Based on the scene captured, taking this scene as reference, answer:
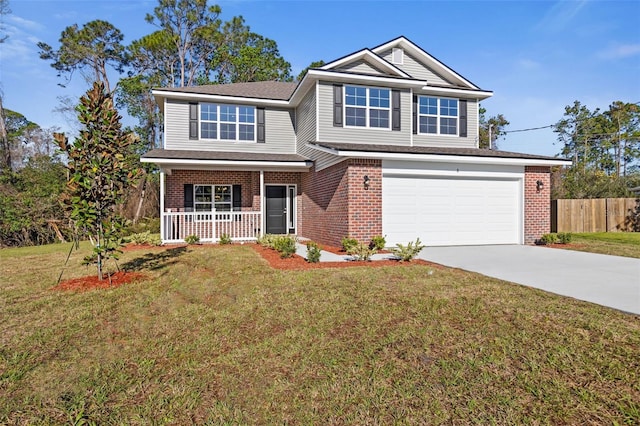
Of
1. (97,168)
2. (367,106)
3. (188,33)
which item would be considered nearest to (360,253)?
(97,168)

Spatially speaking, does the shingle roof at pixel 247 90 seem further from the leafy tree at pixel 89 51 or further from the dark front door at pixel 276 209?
the leafy tree at pixel 89 51

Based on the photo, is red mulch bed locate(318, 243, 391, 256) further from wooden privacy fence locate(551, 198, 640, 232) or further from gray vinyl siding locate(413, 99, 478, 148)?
wooden privacy fence locate(551, 198, 640, 232)

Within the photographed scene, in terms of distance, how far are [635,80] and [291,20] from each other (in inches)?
992

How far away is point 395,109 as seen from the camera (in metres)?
13.3

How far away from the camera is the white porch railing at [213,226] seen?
43.6ft

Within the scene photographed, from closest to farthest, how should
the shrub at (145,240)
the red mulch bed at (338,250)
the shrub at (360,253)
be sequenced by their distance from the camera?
the shrub at (360,253)
the red mulch bed at (338,250)
the shrub at (145,240)

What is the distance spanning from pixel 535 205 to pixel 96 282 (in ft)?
Answer: 42.5

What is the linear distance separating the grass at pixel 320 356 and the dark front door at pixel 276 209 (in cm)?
900

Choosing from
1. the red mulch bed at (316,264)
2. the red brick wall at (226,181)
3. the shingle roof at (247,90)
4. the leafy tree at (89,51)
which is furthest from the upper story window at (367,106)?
the leafy tree at (89,51)

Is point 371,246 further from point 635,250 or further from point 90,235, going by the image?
point 635,250

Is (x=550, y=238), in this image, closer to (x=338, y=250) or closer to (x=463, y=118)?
(x=463, y=118)

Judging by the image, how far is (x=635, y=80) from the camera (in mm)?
25078

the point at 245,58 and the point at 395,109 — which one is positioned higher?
the point at 245,58

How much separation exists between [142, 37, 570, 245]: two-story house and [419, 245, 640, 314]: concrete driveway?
4.74ft
